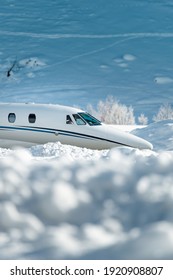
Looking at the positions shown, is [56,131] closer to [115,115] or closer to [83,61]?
[115,115]

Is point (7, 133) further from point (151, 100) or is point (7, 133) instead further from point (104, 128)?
point (151, 100)

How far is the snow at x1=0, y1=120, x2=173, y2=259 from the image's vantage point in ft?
7.32

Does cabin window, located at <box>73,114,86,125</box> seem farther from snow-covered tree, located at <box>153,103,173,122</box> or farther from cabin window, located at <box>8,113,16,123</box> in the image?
snow-covered tree, located at <box>153,103,173,122</box>

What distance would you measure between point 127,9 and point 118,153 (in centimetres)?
11392

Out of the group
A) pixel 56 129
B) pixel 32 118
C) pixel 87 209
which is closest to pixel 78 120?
pixel 56 129

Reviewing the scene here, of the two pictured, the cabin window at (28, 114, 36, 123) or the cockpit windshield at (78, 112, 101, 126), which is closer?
the cockpit windshield at (78, 112, 101, 126)

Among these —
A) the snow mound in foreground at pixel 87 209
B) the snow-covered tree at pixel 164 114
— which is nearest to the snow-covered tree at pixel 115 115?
the snow-covered tree at pixel 164 114

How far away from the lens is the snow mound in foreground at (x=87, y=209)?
2.23m

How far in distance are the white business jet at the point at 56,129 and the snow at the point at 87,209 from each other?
12617mm

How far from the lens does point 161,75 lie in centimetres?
9688

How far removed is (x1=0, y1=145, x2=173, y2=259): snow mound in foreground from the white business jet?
12637mm

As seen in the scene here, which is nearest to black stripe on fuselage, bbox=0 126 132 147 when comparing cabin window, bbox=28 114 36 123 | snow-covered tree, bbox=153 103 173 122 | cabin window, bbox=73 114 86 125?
cabin window, bbox=28 114 36 123

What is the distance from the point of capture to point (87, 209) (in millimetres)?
2600
